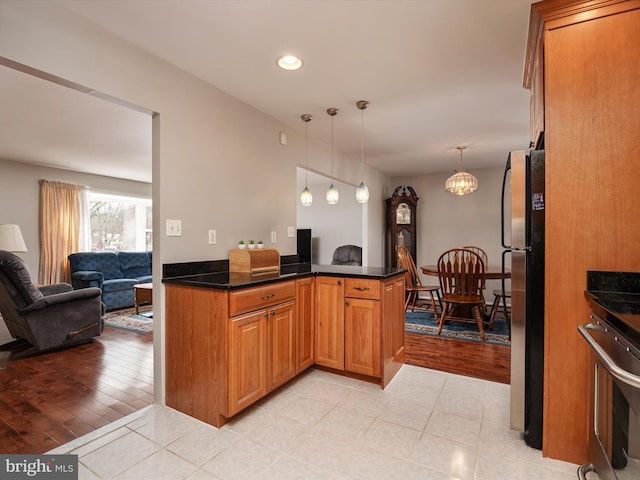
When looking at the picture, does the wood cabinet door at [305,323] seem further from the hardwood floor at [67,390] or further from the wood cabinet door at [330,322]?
the hardwood floor at [67,390]

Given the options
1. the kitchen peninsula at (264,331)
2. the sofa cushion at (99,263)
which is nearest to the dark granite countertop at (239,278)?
the kitchen peninsula at (264,331)

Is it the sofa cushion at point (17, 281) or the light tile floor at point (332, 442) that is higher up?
the sofa cushion at point (17, 281)

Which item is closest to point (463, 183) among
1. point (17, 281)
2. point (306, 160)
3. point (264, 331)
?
point (306, 160)

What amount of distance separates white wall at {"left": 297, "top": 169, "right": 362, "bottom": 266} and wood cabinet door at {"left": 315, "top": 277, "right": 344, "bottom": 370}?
400 centimetres

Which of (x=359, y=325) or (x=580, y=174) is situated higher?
(x=580, y=174)

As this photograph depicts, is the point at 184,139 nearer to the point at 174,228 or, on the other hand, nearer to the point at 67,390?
the point at 174,228

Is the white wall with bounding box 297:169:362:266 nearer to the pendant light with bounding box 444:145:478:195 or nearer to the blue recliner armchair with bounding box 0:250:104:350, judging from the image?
the pendant light with bounding box 444:145:478:195

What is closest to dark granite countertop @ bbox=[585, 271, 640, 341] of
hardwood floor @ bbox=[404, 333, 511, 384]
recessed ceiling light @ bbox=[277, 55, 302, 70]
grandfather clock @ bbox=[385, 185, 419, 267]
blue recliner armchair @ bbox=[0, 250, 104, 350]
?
hardwood floor @ bbox=[404, 333, 511, 384]

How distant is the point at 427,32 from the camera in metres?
1.89

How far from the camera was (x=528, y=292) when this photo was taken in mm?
1684

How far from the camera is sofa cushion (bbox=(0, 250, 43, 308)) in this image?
9.78ft

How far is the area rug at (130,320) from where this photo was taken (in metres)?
4.08

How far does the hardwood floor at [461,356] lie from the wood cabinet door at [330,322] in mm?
806

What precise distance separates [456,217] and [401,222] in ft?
3.37
